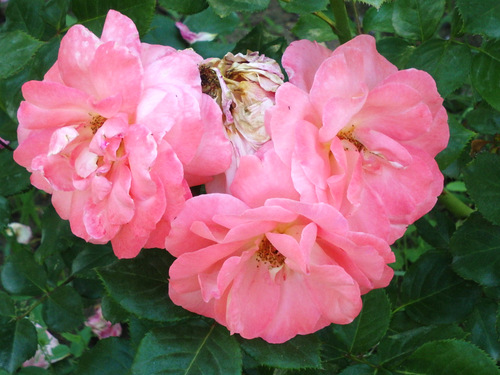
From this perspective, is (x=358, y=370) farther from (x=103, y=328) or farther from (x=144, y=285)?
(x=103, y=328)

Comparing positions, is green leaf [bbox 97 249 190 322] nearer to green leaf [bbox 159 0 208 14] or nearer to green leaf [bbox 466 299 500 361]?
green leaf [bbox 159 0 208 14]

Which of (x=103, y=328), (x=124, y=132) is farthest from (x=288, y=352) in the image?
(x=103, y=328)

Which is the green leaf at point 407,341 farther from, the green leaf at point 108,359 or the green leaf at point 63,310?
the green leaf at point 63,310

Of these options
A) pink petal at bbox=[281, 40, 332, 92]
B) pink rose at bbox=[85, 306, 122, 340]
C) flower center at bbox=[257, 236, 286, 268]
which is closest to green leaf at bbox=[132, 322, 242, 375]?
flower center at bbox=[257, 236, 286, 268]

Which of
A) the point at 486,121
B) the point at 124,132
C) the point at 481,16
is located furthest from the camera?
the point at 486,121

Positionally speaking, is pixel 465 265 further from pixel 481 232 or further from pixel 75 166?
pixel 75 166
